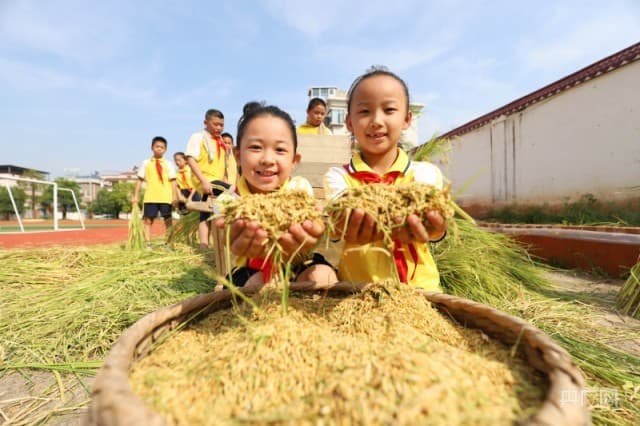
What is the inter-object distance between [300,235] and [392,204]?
0.31m

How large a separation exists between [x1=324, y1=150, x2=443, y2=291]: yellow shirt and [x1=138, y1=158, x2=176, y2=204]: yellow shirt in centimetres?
498

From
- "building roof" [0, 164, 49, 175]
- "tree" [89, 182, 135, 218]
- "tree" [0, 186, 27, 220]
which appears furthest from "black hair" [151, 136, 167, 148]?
"building roof" [0, 164, 49, 175]

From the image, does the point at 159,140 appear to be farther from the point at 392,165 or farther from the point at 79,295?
the point at 392,165

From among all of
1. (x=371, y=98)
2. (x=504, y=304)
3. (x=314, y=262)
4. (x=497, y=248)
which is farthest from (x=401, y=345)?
(x=497, y=248)

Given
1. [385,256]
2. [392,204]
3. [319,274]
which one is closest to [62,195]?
[319,274]

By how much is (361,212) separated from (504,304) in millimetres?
1945

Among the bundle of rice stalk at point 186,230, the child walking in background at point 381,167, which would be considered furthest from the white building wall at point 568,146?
the bundle of rice stalk at point 186,230

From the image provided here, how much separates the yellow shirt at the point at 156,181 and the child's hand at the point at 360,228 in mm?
5533

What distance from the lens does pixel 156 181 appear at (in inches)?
231

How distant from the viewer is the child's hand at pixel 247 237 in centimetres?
102

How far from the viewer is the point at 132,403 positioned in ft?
2.05

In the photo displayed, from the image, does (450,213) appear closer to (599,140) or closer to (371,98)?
(371,98)

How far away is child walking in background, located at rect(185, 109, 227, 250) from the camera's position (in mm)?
4141

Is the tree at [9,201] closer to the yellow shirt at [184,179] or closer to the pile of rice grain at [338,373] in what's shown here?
the yellow shirt at [184,179]
